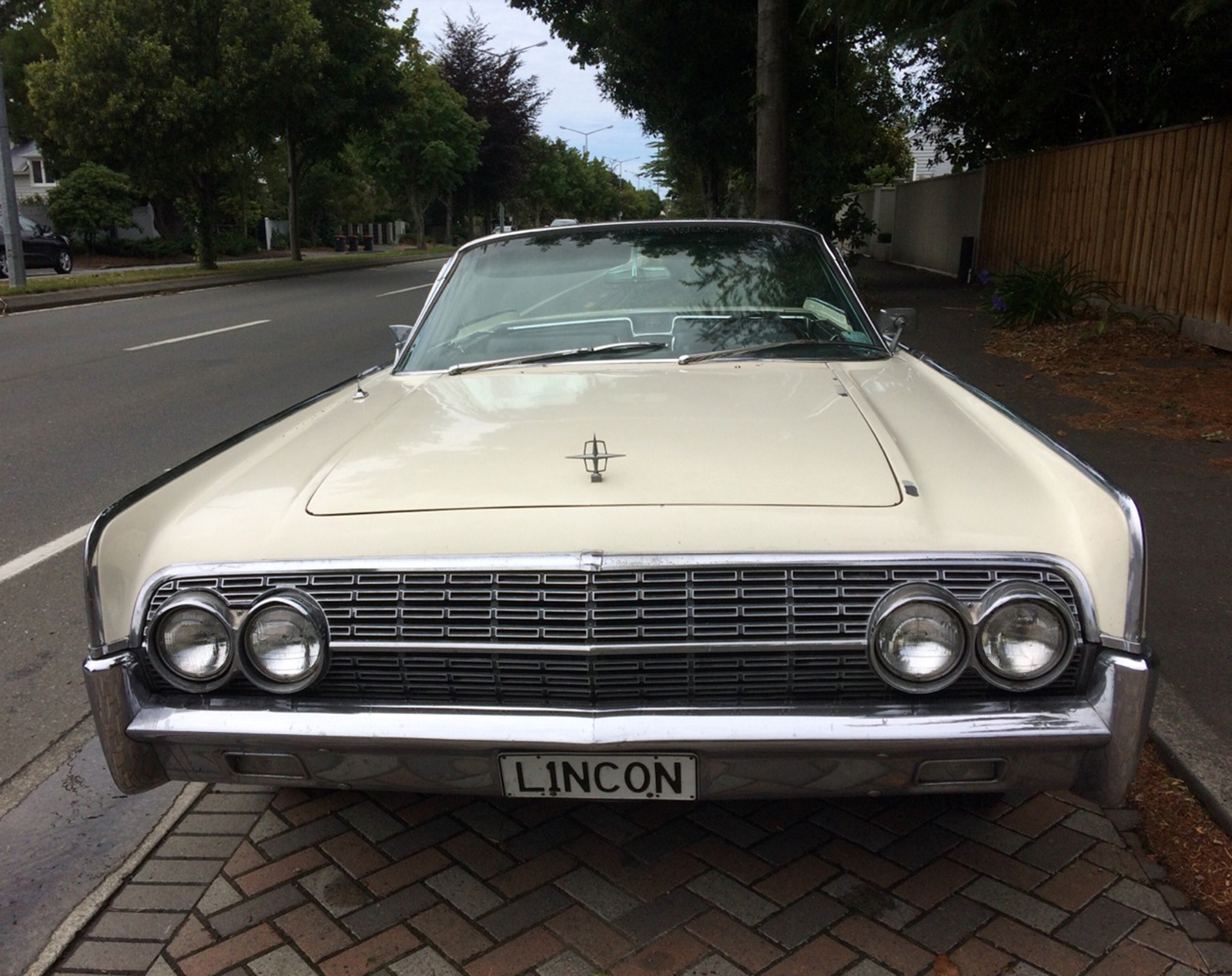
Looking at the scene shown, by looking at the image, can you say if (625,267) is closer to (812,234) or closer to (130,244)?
(812,234)

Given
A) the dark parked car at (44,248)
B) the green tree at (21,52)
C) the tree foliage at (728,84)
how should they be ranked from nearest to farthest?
1. the tree foliage at (728,84)
2. the dark parked car at (44,248)
3. the green tree at (21,52)

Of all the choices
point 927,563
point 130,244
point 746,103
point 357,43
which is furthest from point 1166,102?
point 130,244

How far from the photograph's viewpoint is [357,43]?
100ft

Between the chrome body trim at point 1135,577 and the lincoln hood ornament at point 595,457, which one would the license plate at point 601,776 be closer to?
the lincoln hood ornament at point 595,457

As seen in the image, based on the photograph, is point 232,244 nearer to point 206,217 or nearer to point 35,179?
point 35,179

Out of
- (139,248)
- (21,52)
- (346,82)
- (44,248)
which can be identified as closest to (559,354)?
(44,248)

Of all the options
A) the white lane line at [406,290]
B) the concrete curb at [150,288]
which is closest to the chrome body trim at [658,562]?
the concrete curb at [150,288]

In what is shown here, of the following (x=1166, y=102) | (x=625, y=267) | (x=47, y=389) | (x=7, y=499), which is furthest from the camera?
(x=1166, y=102)

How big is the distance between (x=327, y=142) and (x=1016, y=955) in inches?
1320

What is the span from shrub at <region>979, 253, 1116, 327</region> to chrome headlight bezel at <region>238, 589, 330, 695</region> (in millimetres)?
11202

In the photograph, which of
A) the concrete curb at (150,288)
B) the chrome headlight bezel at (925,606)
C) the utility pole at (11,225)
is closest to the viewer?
the chrome headlight bezel at (925,606)

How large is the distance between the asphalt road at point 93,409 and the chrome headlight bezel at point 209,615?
1.16 m

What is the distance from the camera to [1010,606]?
2.12m

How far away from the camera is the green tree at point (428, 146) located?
155ft
